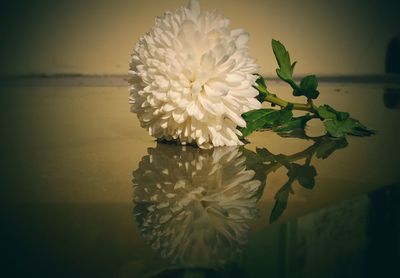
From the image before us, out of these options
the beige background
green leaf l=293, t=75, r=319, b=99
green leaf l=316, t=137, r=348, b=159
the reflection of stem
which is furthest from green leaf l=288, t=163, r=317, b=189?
the beige background

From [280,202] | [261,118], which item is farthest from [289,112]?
[280,202]

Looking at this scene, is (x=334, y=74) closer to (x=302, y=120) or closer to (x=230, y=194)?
(x=302, y=120)

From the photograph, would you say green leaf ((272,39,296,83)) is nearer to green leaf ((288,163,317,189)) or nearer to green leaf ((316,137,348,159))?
green leaf ((316,137,348,159))

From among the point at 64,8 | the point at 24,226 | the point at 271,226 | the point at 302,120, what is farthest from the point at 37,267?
the point at 64,8

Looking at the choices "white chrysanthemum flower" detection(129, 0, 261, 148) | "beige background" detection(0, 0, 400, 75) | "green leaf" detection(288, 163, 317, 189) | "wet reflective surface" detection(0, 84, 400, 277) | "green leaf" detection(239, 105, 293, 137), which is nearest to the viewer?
"wet reflective surface" detection(0, 84, 400, 277)

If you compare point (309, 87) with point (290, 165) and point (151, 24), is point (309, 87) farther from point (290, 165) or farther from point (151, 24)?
point (151, 24)

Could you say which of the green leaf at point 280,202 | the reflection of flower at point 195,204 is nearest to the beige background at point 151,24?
the reflection of flower at point 195,204
